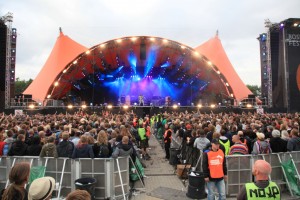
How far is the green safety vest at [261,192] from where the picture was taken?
8.89 ft

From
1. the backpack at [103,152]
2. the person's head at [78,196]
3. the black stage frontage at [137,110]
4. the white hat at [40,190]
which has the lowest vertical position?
the backpack at [103,152]

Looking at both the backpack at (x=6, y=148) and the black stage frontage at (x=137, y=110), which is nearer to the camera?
the backpack at (x=6, y=148)

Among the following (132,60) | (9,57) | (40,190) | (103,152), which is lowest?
(103,152)

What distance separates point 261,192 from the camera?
271cm

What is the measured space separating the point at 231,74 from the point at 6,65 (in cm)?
2265

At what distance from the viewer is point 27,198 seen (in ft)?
7.93

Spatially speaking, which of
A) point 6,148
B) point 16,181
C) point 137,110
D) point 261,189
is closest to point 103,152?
point 6,148

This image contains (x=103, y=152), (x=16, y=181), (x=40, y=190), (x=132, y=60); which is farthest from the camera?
(x=132, y=60)

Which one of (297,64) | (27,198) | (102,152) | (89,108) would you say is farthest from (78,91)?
(27,198)

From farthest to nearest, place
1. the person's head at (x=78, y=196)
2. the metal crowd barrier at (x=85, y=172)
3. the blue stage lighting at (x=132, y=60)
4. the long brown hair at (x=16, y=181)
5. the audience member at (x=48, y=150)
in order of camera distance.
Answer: the blue stage lighting at (x=132, y=60)
the audience member at (x=48, y=150)
the metal crowd barrier at (x=85, y=172)
the long brown hair at (x=16, y=181)
the person's head at (x=78, y=196)

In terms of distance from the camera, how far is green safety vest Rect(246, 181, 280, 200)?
2709 millimetres

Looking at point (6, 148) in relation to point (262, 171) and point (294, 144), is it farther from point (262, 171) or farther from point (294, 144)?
point (294, 144)

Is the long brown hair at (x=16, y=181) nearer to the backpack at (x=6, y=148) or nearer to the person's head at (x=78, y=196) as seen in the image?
the person's head at (x=78, y=196)

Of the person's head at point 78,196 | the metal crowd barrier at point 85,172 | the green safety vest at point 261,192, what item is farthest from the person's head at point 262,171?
the metal crowd barrier at point 85,172
